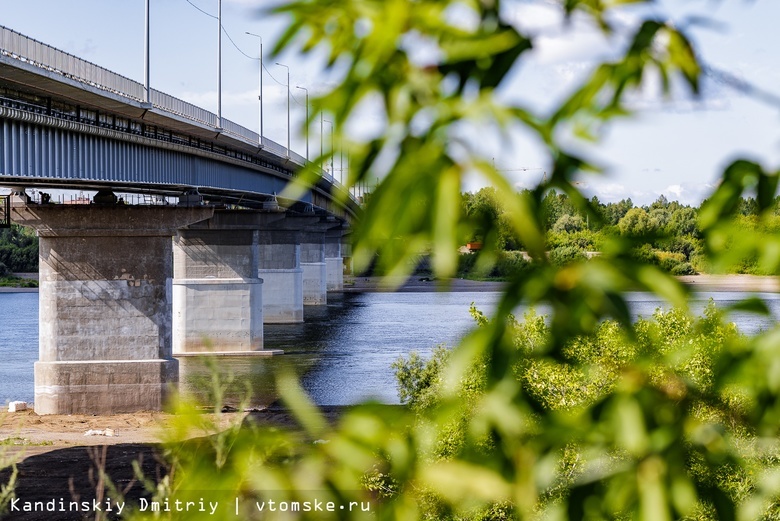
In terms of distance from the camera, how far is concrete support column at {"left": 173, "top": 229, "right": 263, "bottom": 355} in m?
57.9

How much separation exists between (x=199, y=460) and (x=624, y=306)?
84 centimetres

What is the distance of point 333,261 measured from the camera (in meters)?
126

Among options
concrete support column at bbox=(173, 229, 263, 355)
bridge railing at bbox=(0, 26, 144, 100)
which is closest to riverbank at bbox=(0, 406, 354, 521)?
bridge railing at bbox=(0, 26, 144, 100)

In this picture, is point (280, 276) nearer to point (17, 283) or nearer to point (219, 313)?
point (219, 313)

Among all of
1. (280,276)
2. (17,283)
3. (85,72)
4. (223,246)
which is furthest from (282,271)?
(17,283)

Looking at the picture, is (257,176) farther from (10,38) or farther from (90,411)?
(10,38)

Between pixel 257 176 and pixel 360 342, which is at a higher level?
pixel 257 176

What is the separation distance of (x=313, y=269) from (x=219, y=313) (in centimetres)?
4213

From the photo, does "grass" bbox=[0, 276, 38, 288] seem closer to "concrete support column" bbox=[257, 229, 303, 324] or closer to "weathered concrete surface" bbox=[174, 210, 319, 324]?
"concrete support column" bbox=[257, 229, 303, 324]

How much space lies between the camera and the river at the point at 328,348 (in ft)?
136

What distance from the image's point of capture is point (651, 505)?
148 cm

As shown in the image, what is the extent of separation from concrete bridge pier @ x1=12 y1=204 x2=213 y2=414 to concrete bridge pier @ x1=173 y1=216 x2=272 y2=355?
20.0 metres

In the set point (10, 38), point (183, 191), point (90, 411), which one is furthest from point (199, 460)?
point (183, 191)

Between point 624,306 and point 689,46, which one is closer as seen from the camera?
point 624,306
